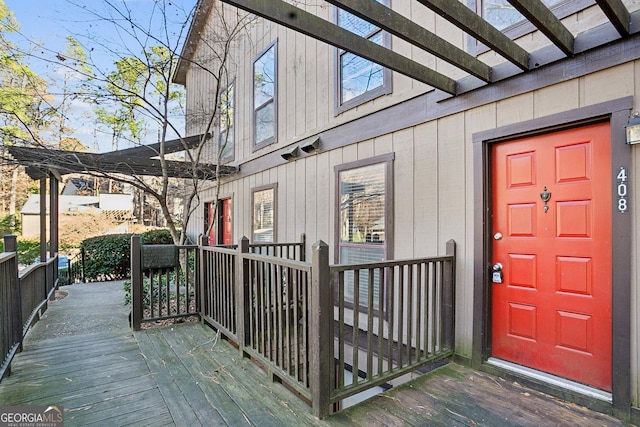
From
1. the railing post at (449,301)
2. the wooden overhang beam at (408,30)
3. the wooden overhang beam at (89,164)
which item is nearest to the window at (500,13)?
the wooden overhang beam at (408,30)

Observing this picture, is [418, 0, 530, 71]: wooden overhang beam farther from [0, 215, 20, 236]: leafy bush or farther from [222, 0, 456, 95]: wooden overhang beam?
[0, 215, 20, 236]: leafy bush

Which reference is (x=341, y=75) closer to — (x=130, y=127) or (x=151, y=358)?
(x=151, y=358)

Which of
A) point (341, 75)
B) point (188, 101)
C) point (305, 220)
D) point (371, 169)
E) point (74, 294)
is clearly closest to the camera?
point (371, 169)

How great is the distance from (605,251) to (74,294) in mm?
8172

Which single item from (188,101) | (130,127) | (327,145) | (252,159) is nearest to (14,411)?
(327,145)

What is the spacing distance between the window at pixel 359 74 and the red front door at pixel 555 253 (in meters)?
1.58

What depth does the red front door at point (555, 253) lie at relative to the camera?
2160 millimetres

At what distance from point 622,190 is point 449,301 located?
1.48 metres

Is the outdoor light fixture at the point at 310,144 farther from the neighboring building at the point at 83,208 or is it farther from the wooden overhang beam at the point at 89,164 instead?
the neighboring building at the point at 83,208

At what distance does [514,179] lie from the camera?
104 inches

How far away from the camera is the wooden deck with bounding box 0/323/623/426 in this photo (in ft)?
6.64

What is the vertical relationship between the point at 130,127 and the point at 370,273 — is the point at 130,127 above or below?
above

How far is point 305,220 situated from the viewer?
4832 mm

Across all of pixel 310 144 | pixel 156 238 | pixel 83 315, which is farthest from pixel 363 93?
pixel 156 238
